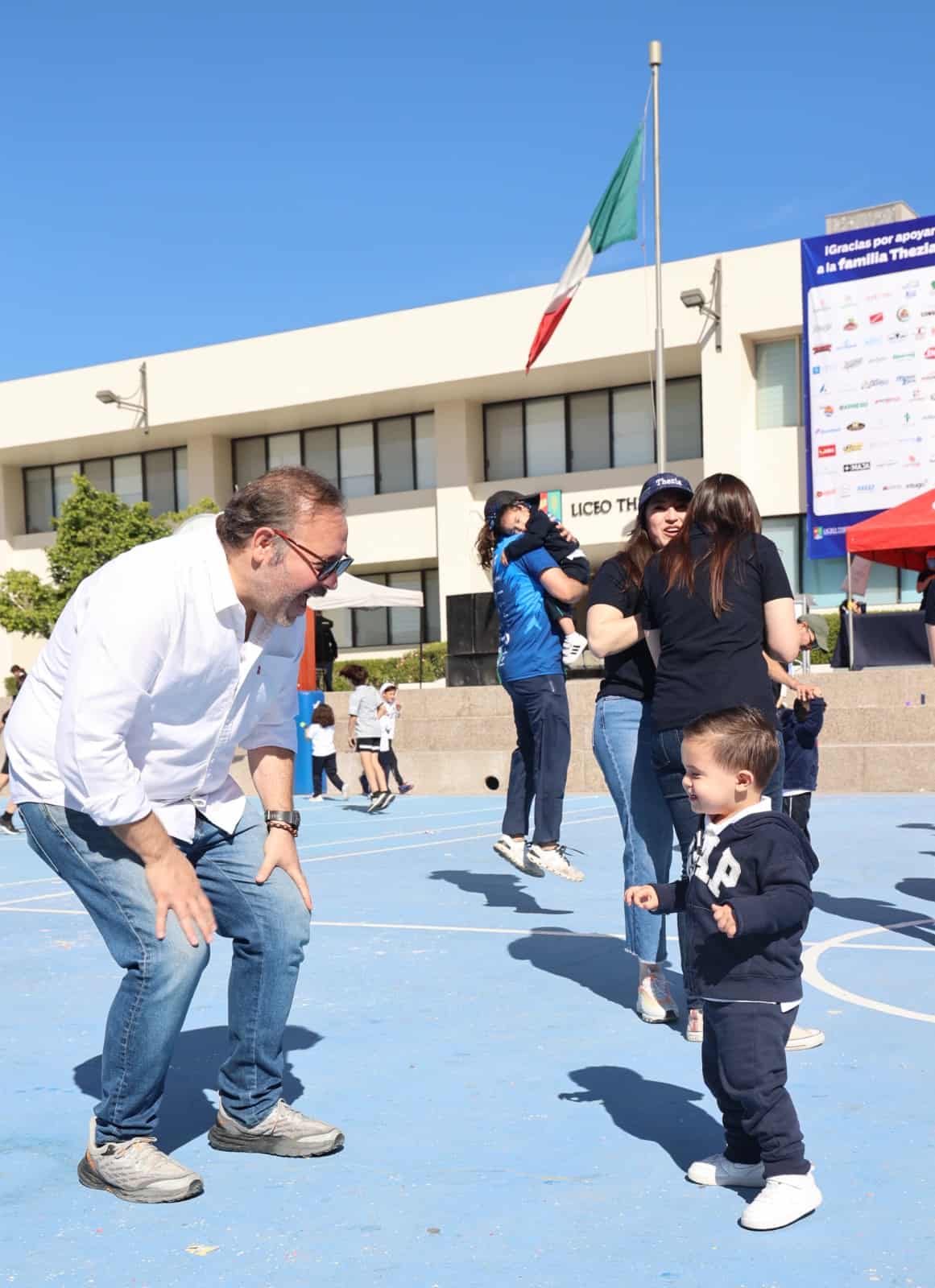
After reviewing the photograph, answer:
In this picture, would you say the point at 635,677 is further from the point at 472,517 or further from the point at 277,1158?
the point at 472,517

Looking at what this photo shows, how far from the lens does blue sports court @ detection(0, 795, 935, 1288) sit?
2.81m

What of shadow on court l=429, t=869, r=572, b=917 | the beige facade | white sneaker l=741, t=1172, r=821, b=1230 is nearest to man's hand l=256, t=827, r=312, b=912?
white sneaker l=741, t=1172, r=821, b=1230

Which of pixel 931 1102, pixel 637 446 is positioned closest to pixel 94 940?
pixel 931 1102

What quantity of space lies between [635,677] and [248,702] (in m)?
2.00

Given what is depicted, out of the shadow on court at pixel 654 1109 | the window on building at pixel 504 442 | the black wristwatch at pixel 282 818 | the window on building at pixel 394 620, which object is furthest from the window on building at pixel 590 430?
the black wristwatch at pixel 282 818

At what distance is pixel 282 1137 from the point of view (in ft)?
11.6

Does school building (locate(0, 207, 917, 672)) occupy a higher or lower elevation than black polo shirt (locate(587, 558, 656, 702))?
higher

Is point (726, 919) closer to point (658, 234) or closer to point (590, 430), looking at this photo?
point (658, 234)

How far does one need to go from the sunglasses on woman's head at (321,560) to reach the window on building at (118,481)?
36228 millimetres

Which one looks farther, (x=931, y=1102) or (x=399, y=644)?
(x=399, y=644)

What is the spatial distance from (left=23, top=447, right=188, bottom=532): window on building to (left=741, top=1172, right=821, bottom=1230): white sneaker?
37.0 m

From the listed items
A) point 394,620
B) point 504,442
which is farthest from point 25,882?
point 394,620

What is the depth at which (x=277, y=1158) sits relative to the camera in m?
3.50

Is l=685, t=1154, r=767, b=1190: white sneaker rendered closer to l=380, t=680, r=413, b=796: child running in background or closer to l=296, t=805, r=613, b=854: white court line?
l=296, t=805, r=613, b=854: white court line
